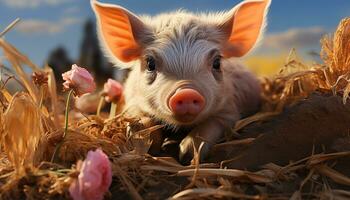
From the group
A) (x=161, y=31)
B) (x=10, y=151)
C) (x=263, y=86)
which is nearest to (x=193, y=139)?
(x=161, y=31)

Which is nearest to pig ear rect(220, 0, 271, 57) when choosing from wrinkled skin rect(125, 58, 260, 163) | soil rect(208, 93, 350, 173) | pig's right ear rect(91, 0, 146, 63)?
wrinkled skin rect(125, 58, 260, 163)

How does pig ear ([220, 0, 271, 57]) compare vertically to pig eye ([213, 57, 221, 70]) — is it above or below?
above

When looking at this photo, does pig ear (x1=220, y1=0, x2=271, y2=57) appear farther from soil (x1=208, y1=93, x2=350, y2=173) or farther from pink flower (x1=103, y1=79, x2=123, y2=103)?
pink flower (x1=103, y1=79, x2=123, y2=103)

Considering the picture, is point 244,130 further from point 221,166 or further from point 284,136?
point 221,166

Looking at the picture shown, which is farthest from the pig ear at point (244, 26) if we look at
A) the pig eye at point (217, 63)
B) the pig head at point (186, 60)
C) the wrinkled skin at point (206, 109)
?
the pig eye at point (217, 63)

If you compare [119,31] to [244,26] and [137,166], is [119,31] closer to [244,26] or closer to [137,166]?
[244,26]

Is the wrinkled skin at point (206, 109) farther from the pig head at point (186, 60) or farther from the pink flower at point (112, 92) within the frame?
the pink flower at point (112, 92)

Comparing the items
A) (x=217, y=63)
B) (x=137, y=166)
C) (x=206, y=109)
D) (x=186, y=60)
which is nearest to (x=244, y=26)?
(x=217, y=63)
